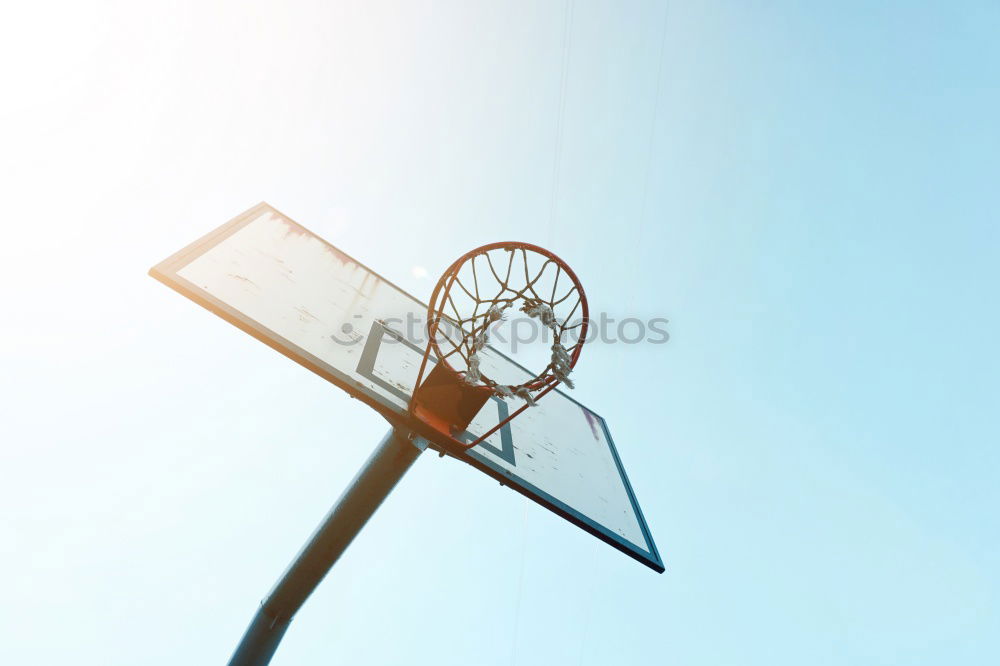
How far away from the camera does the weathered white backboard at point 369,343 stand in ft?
9.47

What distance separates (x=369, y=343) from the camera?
11.3ft

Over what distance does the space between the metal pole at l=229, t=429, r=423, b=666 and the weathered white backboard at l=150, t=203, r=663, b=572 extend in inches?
9.9

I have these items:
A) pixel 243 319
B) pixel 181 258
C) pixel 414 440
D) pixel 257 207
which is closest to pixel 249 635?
pixel 414 440

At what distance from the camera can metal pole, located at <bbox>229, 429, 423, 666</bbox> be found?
10.2 ft

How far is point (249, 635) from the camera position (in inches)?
141

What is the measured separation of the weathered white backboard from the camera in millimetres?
2887

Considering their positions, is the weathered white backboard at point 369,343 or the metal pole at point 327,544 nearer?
the weathered white backboard at point 369,343

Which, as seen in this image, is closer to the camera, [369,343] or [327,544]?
[327,544]

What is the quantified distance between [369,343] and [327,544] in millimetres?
1159

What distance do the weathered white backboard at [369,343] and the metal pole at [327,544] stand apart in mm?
252

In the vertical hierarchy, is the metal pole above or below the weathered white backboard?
below

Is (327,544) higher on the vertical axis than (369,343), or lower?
lower

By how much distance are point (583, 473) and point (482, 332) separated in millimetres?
1262

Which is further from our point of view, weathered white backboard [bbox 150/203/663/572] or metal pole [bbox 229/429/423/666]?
metal pole [bbox 229/429/423/666]
